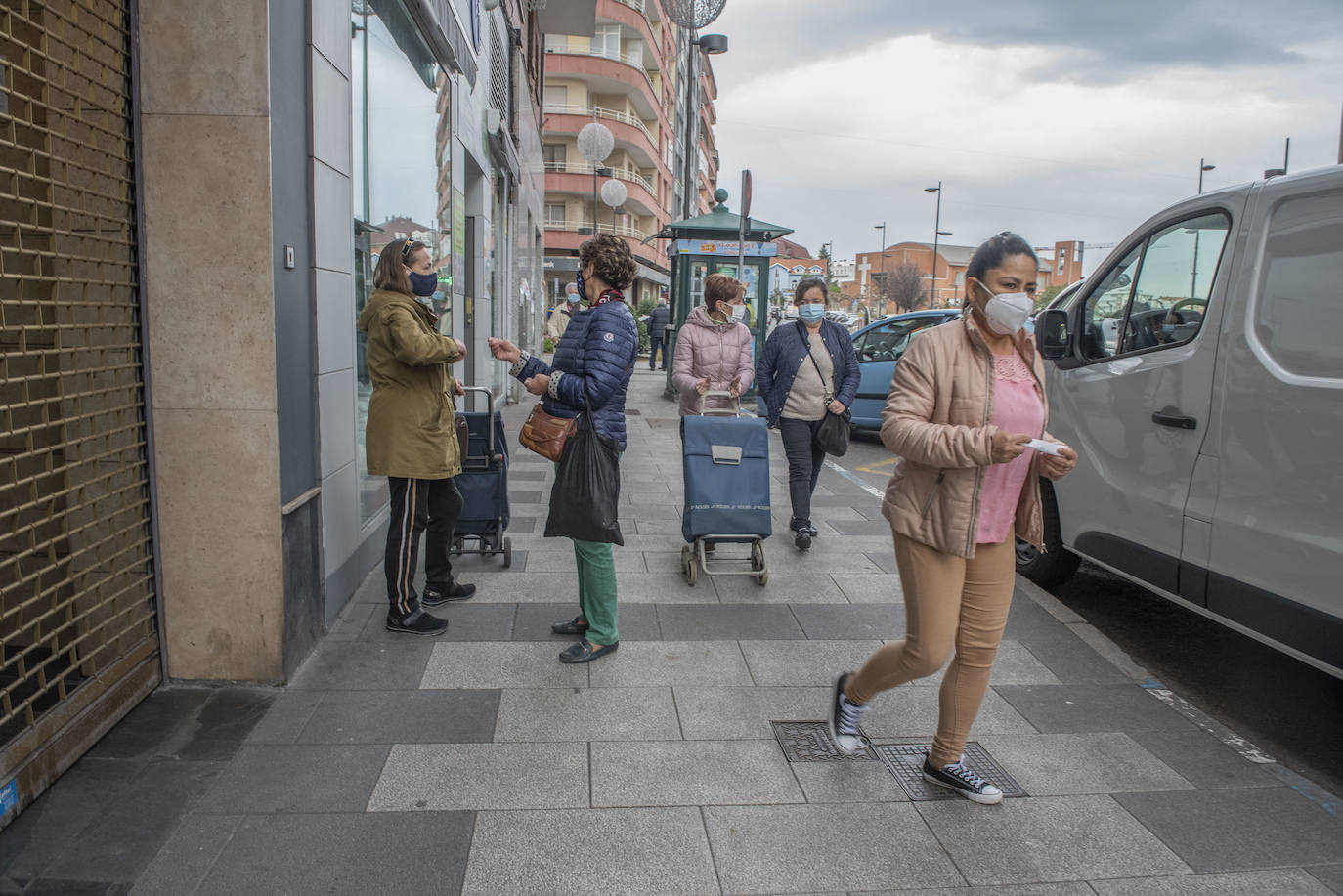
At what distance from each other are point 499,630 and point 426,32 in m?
4.43

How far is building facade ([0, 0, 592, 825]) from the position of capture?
3.11 meters

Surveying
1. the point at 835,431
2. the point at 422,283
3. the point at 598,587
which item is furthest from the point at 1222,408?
the point at 422,283

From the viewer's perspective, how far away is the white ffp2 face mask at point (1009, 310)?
2.92 m

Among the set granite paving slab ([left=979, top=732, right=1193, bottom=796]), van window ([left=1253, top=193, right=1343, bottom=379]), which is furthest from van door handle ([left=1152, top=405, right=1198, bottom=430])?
granite paving slab ([left=979, top=732, right=1193, bottom=796])

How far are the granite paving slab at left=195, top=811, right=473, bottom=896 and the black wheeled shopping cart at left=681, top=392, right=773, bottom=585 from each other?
2758 mm

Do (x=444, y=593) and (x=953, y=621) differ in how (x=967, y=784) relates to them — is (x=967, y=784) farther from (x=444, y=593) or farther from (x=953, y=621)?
(x=444, y=593)

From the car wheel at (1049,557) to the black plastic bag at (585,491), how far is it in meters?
2.52

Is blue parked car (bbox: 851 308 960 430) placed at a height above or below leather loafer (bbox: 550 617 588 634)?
above

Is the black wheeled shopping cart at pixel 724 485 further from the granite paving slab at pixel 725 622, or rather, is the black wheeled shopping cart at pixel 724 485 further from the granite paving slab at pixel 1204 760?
the granite paving slab at pixel 1204 760

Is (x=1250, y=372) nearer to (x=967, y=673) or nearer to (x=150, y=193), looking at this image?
(x=967, y=673)

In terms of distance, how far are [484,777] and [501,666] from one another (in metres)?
1.02

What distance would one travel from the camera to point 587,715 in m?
3.80

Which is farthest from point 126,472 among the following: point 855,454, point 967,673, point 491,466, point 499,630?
point 855,454

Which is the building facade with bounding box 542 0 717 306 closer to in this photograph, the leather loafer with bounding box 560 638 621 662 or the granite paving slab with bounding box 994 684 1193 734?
the leather loafer with bounding box 560 638 621 662
